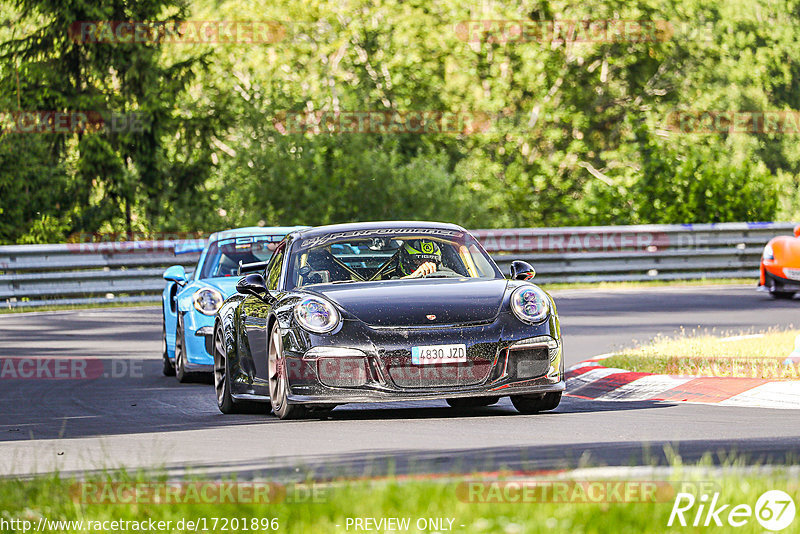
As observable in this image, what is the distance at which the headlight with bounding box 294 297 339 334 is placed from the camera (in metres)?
9.53

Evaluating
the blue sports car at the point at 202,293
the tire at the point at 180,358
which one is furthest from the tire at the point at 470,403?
the tire at the point at 180,358

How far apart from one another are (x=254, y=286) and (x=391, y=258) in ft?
3.48

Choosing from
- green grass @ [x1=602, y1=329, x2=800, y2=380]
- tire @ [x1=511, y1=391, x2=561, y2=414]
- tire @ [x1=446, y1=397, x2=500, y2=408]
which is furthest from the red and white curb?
tire @ [x1=511, y1=391, x2=561, y2=414]

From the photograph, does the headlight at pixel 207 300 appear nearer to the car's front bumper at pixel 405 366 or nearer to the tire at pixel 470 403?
the tire at pixel 470 403

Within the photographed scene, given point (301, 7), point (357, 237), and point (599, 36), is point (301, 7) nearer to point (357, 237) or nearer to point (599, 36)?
point (599, 36)

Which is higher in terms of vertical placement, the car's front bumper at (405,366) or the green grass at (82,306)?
the car's front bumper at (405,366)

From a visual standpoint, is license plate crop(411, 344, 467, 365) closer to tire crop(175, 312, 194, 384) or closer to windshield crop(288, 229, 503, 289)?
windshield crop(288, 229, 503, 289)

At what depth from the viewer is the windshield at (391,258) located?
10.6 metres

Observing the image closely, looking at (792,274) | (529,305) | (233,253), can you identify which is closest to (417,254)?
(529,305)

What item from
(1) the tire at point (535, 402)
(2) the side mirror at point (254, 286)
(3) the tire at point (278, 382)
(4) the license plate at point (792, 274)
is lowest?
(4) the license plate at point (792, 274)

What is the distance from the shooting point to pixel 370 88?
40812 mm

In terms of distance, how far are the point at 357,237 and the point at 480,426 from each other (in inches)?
83.5

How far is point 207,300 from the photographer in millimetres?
13508

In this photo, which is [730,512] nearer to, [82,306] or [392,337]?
[392,337]
